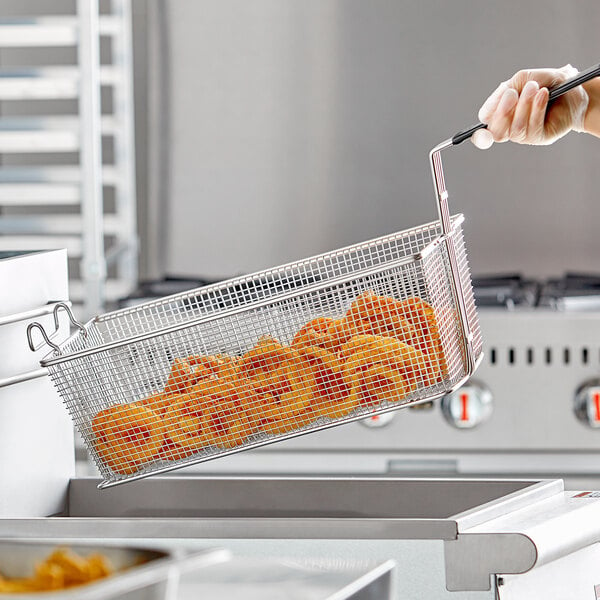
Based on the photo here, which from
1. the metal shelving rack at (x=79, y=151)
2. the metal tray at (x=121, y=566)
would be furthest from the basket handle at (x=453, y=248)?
the metal shelving rack at (x=79, y=151)

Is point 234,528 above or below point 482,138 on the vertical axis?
below

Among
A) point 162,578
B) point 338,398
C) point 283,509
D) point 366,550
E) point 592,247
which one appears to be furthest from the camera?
point 592,247

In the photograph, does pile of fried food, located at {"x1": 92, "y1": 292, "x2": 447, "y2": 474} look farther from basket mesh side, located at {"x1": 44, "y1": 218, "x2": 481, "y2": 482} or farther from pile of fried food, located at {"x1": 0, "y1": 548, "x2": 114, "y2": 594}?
pile of fried food, located at {"x1": 0, "y1": 548, "x2": 114, "y2": 594}

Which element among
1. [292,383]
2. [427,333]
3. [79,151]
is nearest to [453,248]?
[427,333]

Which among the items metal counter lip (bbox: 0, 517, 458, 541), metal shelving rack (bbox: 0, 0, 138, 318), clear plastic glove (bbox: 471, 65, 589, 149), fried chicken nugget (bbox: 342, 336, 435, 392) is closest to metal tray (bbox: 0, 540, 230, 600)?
metal counter lip (bbox: 0, 517, 458, 541)

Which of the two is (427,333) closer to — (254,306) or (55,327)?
(254,306)

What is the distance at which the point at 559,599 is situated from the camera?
32.7 inches

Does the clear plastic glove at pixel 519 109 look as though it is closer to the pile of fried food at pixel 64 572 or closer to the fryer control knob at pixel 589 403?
the pile of fried food at pixel 64 572

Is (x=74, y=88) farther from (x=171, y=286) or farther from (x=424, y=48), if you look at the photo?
(x=424, y=48)

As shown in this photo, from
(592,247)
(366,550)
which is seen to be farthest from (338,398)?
(592,247)

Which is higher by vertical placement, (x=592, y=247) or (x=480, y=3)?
(x=480, y=3)

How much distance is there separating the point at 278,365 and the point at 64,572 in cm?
45

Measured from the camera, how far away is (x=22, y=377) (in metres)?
0.97

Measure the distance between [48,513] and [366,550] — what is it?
0.39 m
